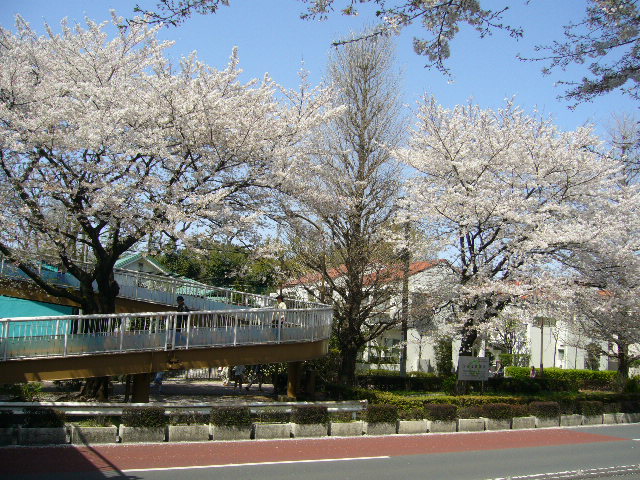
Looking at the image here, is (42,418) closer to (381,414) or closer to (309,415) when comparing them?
(309,415)

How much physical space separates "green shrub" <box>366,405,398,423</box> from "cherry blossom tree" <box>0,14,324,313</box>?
606cm

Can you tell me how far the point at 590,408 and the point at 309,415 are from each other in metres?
10.8

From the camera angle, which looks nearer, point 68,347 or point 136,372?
point 68,347

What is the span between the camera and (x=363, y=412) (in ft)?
50.6

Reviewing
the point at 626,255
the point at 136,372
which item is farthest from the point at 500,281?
the point at 136,372

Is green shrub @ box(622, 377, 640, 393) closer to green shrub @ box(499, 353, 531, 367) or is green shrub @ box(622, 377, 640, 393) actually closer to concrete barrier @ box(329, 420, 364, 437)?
green shrub @ box(499, 353, 531, 367)

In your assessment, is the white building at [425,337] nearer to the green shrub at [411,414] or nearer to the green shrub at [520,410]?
the green shrub at [520,410]

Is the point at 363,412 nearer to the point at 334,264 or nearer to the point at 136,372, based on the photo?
the point at 136,372

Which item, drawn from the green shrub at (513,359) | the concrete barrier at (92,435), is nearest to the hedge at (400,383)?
the concrete barrier at (92,435)

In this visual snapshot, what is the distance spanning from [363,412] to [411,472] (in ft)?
16.1

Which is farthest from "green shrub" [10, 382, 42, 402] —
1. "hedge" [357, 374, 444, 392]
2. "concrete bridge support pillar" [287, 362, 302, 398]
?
"hedge" [357, 374, 444, 392]

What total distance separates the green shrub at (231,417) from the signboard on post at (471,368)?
1029 centimetres

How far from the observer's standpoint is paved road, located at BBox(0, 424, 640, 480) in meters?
9.89

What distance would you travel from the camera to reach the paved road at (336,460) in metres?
9.89
